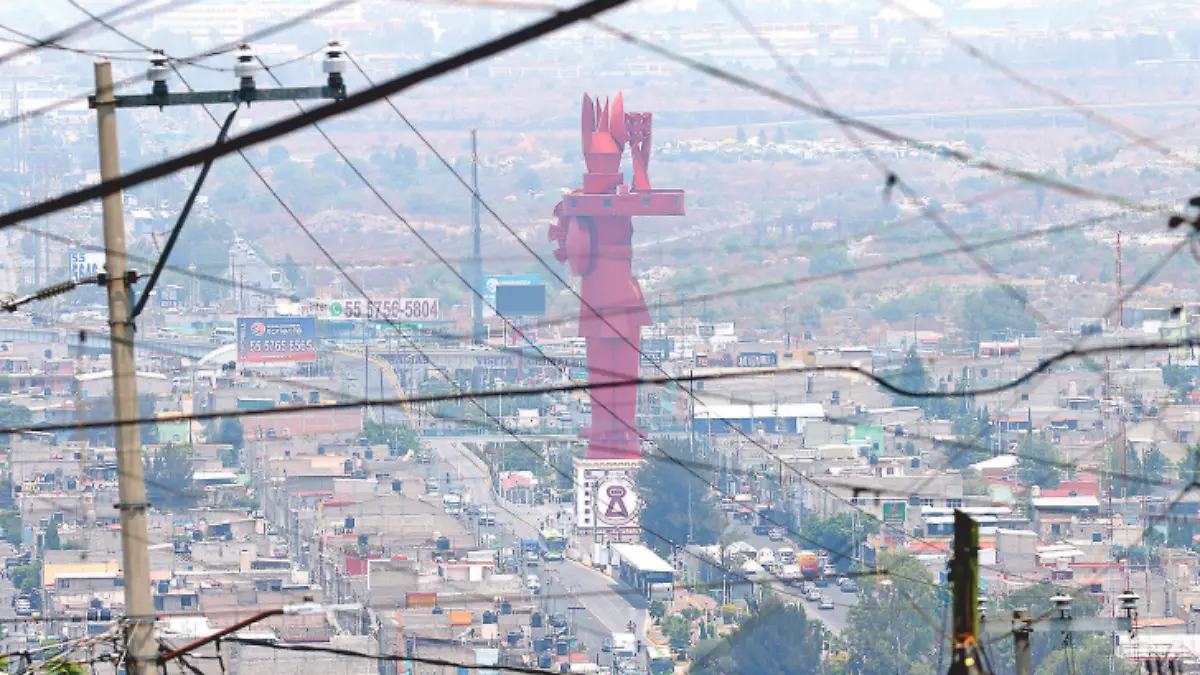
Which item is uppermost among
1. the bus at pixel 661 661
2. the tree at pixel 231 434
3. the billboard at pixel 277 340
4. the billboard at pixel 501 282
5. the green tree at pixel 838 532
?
the billboard at pixel 501 282

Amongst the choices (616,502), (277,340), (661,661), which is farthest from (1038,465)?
(277,340)

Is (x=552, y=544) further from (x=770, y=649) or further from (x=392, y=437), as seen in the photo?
(x=392, y=437)

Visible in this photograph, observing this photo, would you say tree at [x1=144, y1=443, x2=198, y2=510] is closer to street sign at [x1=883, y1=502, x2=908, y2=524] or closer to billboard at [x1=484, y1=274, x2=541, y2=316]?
street sign at [x1=883, y1=502, x2=908, y2=524]

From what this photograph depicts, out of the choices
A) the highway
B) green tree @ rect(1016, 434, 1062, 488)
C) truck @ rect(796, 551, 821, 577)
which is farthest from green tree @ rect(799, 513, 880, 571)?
green tree @ rect(1016, 434, 1062, 488)

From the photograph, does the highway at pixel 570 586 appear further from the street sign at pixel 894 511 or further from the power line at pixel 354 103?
the power line at pixel 354 103

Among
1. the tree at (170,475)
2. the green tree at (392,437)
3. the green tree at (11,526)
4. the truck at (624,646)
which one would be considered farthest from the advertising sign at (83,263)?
the truck at (624,646)

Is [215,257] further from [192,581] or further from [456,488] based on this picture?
[192,581]

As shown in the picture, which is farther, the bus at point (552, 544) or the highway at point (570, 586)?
the bus at point (552, 544)

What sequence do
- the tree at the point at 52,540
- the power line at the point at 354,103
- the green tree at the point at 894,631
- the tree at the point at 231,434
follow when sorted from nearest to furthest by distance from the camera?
the power line at the point at 354,103, the green tree at the point at 894,631, the tree at the point at 52,540, the tree at the point at 231,434

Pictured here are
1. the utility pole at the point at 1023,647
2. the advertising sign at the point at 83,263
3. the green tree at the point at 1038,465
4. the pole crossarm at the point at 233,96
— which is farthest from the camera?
the advertising sign at the point at 83,263
